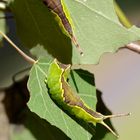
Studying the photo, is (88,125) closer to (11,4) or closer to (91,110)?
(91,110)

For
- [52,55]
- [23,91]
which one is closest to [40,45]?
[52,55]

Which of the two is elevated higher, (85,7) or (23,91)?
(85,7)

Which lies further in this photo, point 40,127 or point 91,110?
point 40,127

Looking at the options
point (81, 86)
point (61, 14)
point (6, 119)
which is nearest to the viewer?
point (61, 14)

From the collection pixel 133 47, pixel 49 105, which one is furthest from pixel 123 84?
pixel 49 105

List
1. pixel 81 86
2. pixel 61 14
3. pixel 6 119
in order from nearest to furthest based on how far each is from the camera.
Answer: pixel 61 14 < pixel 81 86 < pixel 6 119

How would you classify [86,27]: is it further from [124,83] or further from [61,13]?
[124,83]

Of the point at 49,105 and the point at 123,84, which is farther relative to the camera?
the point at 123,84
